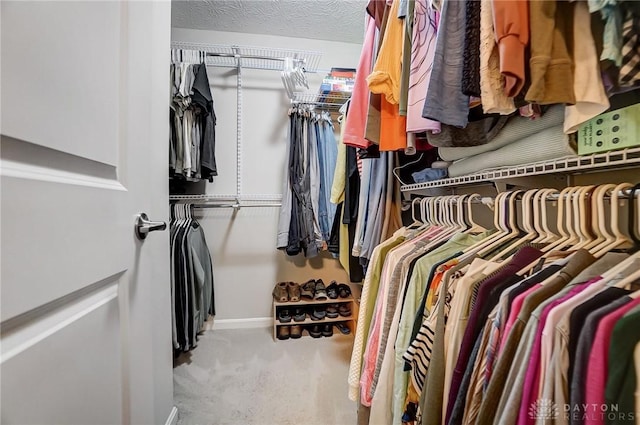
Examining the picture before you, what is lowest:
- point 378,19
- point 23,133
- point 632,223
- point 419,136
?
point 632,223

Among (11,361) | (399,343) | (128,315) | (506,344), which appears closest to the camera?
(11,361)

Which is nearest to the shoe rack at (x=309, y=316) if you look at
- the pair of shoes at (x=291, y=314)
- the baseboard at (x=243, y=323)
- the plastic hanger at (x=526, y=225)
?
the pair of shoes at (x=291, y=314)

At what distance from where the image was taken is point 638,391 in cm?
38

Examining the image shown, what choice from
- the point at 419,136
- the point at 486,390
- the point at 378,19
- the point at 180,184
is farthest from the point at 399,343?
the point at 180,184

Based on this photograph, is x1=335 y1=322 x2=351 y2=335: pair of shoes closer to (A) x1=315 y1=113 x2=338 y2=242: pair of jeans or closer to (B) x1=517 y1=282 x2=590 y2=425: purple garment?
(A) x1=315 y1=113 x2=338 y2=242: pair of jeans

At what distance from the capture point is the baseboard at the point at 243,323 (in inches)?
91.2

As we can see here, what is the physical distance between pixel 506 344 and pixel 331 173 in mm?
1756

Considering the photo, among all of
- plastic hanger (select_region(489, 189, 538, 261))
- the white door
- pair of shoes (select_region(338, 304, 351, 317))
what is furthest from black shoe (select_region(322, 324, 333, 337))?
plastic hanger (select_region(489, 189, 538, 261))

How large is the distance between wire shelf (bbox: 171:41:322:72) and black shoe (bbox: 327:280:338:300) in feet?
5.34

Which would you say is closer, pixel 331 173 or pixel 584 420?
pixel 584 420

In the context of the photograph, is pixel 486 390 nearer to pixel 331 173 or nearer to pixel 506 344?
pixel 506 344

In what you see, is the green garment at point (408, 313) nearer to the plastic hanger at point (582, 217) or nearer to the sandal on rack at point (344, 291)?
the plastic hanger at point (582, 217)

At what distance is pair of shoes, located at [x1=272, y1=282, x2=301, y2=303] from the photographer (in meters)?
2.19

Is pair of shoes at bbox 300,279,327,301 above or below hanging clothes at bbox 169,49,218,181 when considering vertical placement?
below
